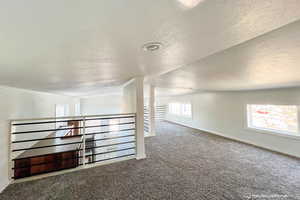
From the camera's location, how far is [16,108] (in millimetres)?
2646

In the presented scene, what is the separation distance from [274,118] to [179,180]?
140 inches

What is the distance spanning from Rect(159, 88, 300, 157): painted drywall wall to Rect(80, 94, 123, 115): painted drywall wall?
14.5 feet

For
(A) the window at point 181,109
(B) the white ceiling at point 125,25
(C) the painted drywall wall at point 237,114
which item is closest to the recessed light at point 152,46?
(B) the white ceiling at point 125,25

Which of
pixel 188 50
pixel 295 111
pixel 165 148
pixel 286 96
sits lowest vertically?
pixel 165 148

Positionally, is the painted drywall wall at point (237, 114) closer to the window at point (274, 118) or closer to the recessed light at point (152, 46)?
the window at point (274, 118)

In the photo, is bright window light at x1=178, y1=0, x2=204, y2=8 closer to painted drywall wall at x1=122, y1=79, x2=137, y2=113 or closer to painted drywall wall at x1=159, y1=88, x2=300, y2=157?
painted drywall wall at x1=122, y1=79, x2=137, y2=113

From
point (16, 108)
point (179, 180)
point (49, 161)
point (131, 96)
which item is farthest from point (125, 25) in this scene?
point (49, 161)

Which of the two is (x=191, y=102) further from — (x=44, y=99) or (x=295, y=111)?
(x=44, y=99)

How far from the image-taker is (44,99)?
4.16m

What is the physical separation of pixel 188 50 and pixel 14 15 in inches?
53.7

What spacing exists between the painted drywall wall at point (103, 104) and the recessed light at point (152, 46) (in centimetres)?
749

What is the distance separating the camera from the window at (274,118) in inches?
132

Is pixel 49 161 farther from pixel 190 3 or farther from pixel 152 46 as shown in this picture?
pixel 190 3

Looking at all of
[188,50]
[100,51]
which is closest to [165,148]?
[188,50]
